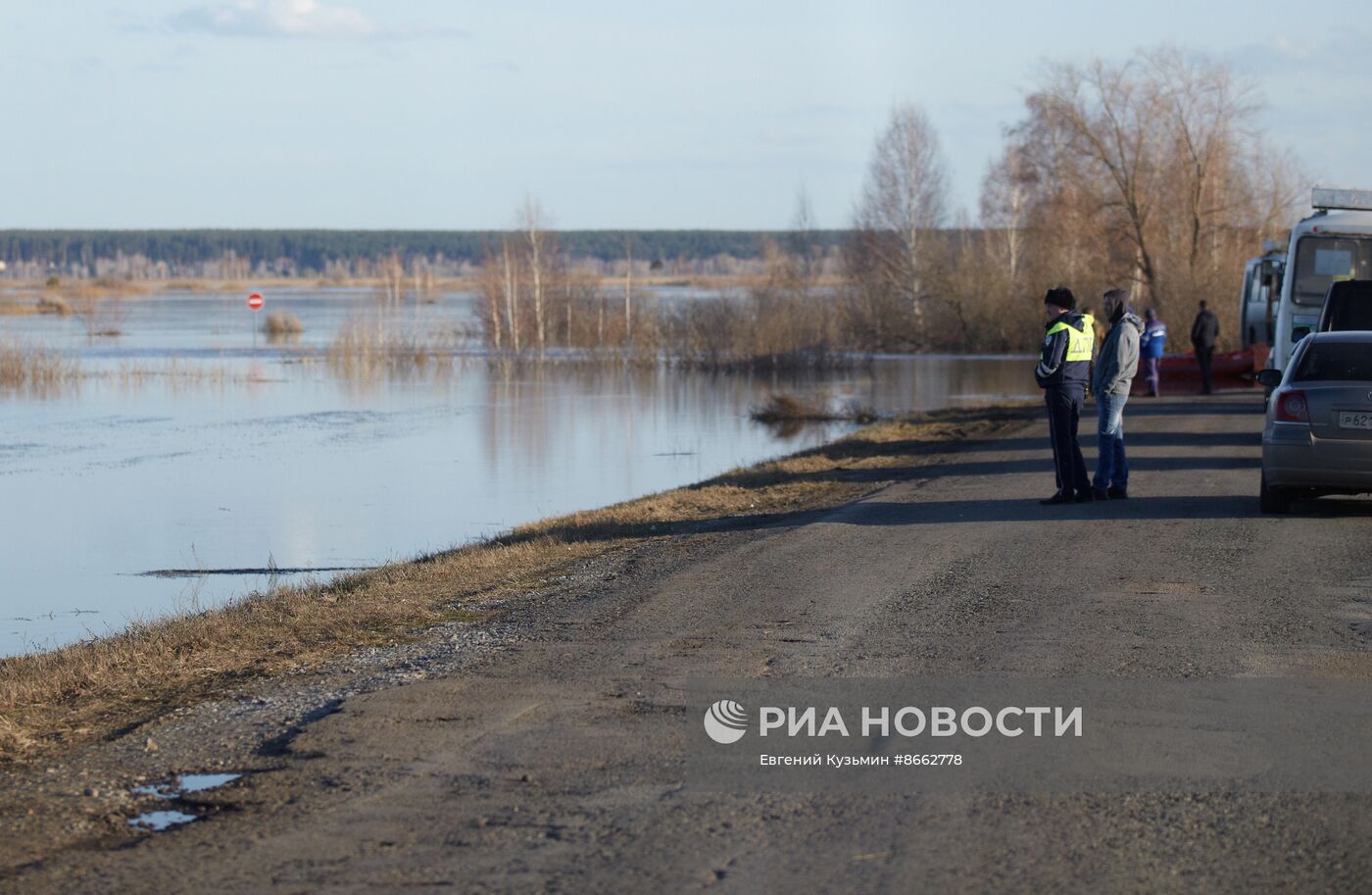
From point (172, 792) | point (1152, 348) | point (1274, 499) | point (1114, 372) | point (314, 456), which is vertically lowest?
point (314, 456)

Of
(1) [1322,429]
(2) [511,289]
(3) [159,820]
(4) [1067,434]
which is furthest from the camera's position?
(2) [511,289]

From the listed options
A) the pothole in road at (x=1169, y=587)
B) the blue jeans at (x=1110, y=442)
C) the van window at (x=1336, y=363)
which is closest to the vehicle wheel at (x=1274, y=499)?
the van window at (x=1336, y=363)

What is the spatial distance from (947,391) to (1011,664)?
3511 cm

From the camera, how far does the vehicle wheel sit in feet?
43.8

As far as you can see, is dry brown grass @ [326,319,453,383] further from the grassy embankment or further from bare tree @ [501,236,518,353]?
the grassy embankment

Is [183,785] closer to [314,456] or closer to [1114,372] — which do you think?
[1114,372]

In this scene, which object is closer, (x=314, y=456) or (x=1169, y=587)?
(x=1169, y=587)

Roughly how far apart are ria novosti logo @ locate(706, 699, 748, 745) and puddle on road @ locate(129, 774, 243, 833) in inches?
79.1

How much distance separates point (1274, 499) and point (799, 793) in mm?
9088

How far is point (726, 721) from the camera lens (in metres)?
6.71

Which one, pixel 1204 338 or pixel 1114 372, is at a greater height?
pixel 1114 372

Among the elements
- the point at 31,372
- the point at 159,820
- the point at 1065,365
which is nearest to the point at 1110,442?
the point at 1065,365

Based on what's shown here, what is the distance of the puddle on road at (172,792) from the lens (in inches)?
219

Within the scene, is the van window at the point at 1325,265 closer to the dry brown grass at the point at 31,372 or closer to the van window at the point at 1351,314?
the van window at the point at 1351,314
